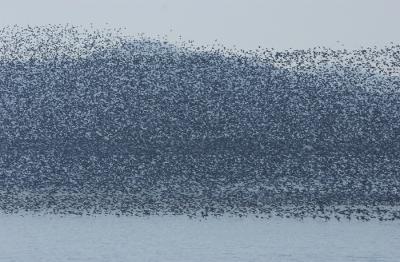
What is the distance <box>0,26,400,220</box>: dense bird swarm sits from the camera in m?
26.2

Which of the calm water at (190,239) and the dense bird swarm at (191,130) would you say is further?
the dense bird swarm at (191,130)

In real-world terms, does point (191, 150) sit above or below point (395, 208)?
above

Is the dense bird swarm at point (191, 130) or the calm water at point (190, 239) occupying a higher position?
the dense bird swarm at point (191, 130)

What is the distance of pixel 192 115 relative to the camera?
36.2 meters

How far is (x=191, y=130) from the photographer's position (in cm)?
3497

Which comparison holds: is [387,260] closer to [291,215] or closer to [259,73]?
[291,215]

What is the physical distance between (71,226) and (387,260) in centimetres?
998

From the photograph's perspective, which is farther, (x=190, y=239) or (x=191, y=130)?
(x=191, y=130)

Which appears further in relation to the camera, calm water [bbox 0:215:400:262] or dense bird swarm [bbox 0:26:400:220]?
dense bird swarm [bbox 0:26:400:220]

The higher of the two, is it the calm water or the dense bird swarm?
the dense bird swarm

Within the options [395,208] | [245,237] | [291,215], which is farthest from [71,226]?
[395,208]

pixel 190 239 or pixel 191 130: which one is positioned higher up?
pixel 191 130

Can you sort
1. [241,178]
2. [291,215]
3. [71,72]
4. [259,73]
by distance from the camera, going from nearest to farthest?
[291,215] → [241,178] → [259,73] → [71,72]

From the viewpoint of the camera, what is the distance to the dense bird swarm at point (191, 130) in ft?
85.9
